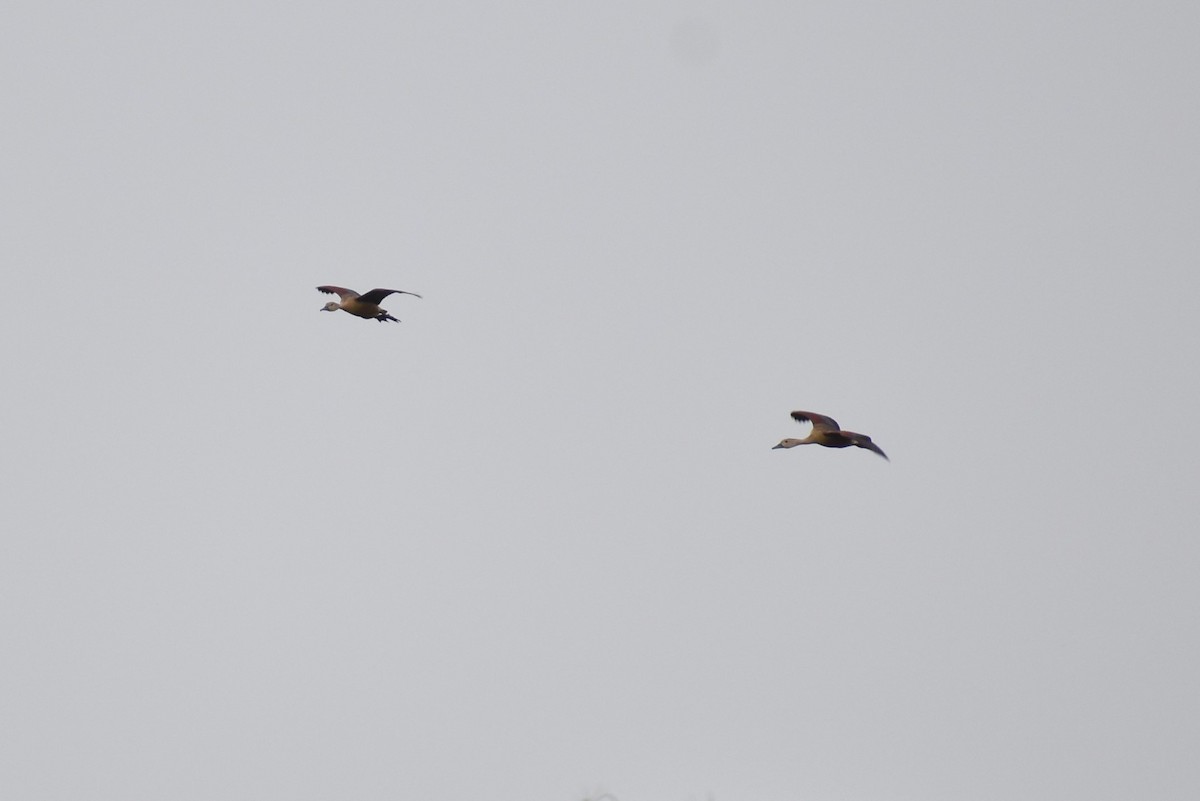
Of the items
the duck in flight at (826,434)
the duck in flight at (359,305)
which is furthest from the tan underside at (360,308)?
the duck in flight at (826,434)

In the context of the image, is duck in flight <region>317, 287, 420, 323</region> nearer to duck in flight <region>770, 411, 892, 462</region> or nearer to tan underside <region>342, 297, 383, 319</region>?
tan underside <region>342, 297, 383, 319</region>

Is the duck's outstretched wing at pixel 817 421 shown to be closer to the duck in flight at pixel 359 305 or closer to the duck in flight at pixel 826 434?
the duck in flight at pixel 826 434

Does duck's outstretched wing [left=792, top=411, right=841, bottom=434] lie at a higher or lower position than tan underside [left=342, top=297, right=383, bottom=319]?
lower

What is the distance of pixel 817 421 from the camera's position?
107 feet

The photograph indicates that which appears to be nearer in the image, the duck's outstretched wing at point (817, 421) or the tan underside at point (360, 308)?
the duck's outstretched wing at point (817, 421)

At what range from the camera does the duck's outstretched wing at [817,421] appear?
106 ft

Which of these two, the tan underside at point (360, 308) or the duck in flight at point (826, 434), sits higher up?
the tan underside at point (360, 308)

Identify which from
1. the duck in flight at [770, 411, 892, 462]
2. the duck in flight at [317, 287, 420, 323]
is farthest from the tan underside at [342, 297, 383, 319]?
the duck in flight at [770, 411, 892, 462]

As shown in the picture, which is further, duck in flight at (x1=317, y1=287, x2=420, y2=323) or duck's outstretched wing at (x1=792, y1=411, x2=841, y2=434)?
duck in flight at (x1=317, y1=287, x2=420, y2=323)

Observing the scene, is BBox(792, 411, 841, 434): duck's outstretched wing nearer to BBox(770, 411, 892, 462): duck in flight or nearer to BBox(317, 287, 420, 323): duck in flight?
BBox(770, 411, 892, 462): duck in flight

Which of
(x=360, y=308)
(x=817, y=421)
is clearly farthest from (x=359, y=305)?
(x=817, y=421)

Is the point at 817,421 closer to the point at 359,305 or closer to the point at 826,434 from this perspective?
the point at 826,434

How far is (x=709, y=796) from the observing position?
3947 centimetres

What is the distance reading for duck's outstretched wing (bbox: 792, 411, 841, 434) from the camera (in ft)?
106
